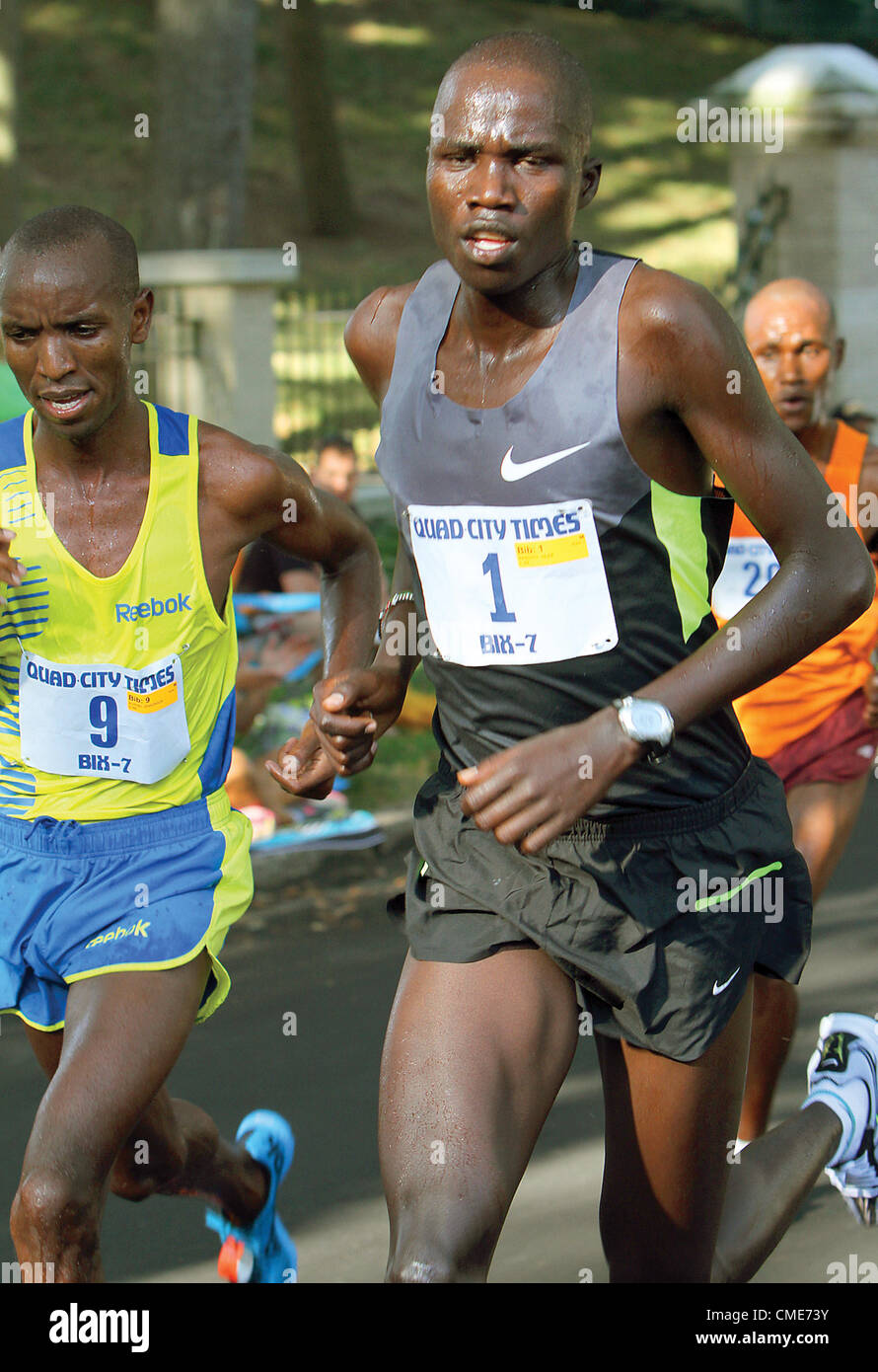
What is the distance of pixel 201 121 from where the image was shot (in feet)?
47.2

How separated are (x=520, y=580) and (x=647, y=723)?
38cm

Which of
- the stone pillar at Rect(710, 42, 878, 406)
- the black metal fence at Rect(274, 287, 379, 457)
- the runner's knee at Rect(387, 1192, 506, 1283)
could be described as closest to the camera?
the runner's knee at Rect(387, 1192, 506, 1283)

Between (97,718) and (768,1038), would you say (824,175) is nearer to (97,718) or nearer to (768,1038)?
(768,1038)

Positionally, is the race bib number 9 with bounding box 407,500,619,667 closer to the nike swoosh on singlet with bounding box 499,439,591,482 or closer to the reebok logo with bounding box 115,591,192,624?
the nike swoosh on singlet with bounding box 499,439,591,482

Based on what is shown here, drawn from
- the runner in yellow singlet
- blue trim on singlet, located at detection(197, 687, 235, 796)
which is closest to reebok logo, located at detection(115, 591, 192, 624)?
the runner in yellow singlet

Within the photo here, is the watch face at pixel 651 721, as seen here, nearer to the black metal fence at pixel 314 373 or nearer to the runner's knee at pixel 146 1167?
the runner's knee at pixel 146 1167

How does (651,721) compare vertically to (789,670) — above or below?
below

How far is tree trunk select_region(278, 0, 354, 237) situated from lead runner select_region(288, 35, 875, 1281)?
20241 mm

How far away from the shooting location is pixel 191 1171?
376 cm

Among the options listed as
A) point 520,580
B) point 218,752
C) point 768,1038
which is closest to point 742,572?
point 768,1038

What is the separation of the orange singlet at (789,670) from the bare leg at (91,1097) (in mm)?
2127

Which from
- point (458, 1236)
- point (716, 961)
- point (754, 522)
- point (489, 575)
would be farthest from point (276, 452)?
point (458, 1236)

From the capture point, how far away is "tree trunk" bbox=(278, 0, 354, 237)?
866 inches
